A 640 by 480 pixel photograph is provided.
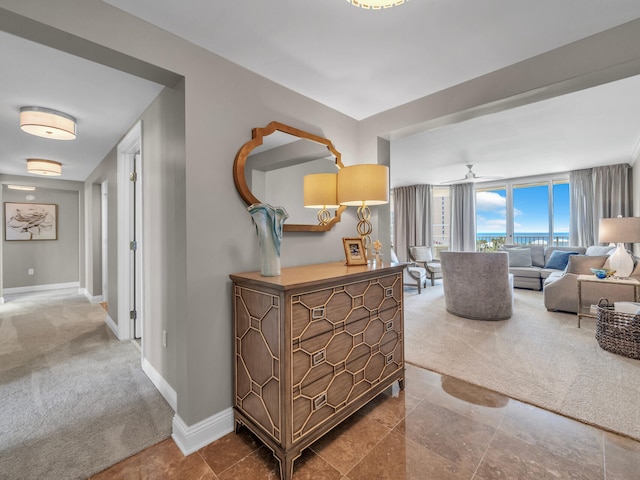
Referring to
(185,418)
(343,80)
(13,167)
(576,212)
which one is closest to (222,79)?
(343,80)

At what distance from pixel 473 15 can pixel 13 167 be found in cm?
607

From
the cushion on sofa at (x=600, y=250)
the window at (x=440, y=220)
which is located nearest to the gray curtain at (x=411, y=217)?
the window at (x=440, y=220)

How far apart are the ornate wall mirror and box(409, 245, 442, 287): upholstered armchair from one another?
4.45 meters

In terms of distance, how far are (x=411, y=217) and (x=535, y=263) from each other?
3.04 m

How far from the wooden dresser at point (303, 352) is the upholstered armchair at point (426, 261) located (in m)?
4.68

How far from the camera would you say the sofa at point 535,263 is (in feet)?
18.3

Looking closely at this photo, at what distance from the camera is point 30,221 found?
226 inches

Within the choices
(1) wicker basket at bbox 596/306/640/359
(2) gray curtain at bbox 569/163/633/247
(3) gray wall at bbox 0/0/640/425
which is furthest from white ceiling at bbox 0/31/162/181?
(2) gray curtain at bbox 569/163/633/247

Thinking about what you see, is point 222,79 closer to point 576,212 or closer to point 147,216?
point 147,216

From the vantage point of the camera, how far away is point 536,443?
1.60m

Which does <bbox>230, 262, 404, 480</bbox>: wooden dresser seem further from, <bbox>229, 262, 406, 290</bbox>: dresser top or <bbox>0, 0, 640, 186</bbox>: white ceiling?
<bbox>0, 0, 640, 186</bbox>: white ceiling

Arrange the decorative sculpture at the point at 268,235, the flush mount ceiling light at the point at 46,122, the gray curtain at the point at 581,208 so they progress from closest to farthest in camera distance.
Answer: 1. the decorative sculpture at the point at 268,235
2. the flush mount ceiling light at the point at 46,122
3. the gray curtain at the point at 581,208

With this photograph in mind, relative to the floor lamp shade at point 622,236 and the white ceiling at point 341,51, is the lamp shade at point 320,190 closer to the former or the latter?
the white ceiling at point 341,51

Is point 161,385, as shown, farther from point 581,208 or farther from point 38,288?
point 581,208
